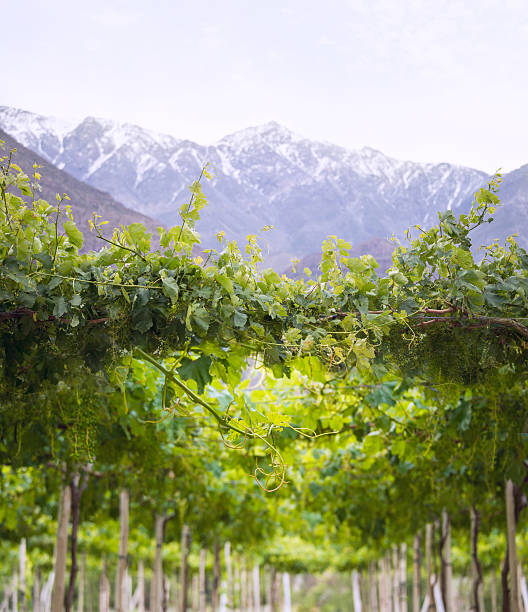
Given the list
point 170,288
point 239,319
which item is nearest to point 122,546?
point 239,319

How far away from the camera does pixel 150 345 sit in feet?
8.01

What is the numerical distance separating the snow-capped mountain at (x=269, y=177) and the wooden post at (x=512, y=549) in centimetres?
683

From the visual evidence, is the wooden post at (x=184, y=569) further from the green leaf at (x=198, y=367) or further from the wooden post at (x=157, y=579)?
the green leaf at (x=198, y=367)

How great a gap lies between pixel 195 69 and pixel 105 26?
1925 millimetres

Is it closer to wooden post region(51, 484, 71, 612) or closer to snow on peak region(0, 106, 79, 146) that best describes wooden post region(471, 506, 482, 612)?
wooden post region(51, 484, 71, 612)

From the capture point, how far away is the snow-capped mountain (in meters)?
14.9

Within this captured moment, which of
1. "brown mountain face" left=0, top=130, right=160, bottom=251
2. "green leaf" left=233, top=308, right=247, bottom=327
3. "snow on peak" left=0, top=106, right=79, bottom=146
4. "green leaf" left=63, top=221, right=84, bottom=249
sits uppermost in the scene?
"snow on peak" left=0, top=106, right=79, bottom=146

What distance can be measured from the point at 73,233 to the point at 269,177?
19.7m

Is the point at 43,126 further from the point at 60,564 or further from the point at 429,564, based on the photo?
the point at 429,564

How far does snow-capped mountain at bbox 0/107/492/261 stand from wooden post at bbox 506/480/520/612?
683 centimetres

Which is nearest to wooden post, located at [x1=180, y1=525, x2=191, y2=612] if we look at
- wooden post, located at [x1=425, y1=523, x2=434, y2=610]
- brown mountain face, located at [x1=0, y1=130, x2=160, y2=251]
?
wooden post, located at [x1=425, y1=523, x2=434, y2=610]

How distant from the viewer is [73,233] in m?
2.27

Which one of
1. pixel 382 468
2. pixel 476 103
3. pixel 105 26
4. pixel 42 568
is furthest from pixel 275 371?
pixel 42 568

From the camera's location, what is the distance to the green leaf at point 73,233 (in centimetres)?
225
